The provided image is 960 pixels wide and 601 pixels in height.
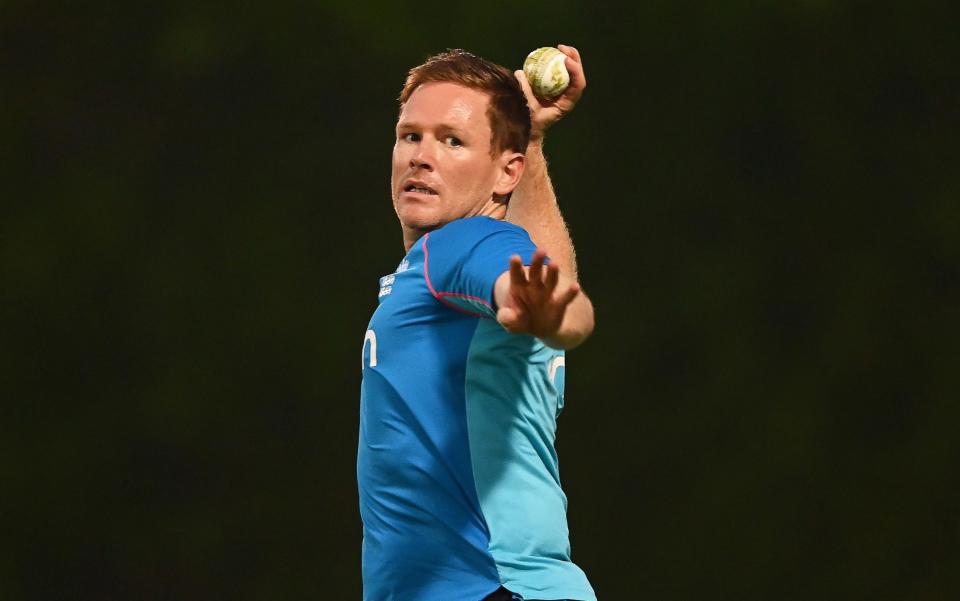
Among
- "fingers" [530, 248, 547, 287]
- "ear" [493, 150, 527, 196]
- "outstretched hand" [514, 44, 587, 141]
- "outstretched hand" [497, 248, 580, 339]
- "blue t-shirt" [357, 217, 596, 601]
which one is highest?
"outstretched hand" [514, 44, 587, 141]

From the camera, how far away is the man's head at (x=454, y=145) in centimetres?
238

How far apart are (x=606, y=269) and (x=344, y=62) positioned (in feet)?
4.00

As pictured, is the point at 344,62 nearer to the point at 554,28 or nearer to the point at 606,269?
the point at 554,28

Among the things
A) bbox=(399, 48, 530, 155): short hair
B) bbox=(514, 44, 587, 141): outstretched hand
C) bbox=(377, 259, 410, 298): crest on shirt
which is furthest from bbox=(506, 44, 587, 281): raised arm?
bbox=(377, 259, 410, 298): crest on shirt

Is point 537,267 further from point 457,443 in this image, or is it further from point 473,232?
point 457,443

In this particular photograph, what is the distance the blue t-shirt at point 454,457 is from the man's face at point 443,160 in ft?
0.63

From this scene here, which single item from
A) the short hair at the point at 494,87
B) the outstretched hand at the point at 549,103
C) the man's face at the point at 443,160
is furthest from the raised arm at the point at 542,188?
the man's face at the point at 443,160

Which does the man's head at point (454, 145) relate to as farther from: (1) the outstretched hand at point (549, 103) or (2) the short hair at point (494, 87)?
(1) the outstretched hand at point (549, 103)

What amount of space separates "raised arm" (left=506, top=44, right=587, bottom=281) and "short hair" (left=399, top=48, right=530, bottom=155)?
111mm

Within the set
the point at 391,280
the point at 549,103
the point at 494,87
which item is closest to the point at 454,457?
the point at 391,280

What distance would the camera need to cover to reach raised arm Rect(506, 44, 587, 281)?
266cm

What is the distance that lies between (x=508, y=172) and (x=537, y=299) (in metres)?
0.79

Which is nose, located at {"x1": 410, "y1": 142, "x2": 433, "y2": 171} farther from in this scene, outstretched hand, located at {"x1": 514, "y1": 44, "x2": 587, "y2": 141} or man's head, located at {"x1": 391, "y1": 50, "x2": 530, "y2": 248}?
outstretched hand, located at {"x1": 514, "y1": 44, "x2": 587, "y2": 141}

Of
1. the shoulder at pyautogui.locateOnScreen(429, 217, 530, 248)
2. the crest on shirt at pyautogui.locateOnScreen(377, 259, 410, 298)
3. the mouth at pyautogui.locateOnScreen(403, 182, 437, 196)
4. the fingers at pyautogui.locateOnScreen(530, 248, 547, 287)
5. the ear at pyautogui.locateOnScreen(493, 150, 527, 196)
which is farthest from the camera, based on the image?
the ear at pyautogui.locateOnScreen(493, 150, 527, 196)
